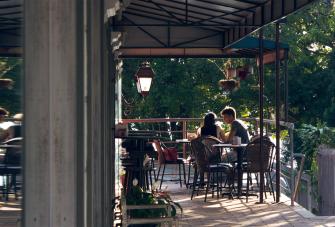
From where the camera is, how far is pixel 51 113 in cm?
281

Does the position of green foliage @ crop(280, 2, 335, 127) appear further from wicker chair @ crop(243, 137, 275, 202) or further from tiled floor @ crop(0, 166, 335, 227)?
tiled floor @ crop(0, 166, 335, 227)

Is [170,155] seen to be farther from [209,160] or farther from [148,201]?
[148,201]

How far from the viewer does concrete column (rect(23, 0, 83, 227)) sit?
267 centimetres

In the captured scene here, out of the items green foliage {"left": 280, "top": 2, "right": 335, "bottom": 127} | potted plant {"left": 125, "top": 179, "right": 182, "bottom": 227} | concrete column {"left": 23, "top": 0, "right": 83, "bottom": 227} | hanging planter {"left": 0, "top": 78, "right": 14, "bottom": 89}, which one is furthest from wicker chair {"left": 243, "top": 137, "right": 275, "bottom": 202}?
green foliage {"left": 280, "top": 2, "right": 335, "bottom": 127}

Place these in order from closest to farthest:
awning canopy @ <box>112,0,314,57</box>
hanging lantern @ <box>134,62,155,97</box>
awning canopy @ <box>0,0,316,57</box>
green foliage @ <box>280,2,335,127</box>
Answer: awning canopy @ <box>0,0,316,57</box> < awning canopy @ <box>112,0,314,57</box> < hanging lantern @ <box>134,62,155,97</box> < green foliage @ <box>280,2,335,127</box>

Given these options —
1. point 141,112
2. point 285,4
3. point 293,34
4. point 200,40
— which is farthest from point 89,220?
point 141,112

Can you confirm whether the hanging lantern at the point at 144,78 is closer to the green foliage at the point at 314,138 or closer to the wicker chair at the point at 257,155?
the wicker chair at the point at 257,155

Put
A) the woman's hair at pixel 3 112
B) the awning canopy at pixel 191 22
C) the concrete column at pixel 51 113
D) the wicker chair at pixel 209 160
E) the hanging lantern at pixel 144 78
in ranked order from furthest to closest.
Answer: the hanging lantern at pixel 144 78 → the wicker chair at pixel 209 160 → the awning canopy at pixel 191 22 → the concrete column at pixel 51 113 → the woman's hair at pixel 3 112

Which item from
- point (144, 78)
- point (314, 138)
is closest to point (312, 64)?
point (314, 138)

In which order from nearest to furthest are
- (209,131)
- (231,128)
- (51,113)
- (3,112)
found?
(3,112) < (51,113) < (231,128) < (209,131)

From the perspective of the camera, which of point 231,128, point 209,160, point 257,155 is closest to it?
point 257,155

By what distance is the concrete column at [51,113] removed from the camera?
2670mm

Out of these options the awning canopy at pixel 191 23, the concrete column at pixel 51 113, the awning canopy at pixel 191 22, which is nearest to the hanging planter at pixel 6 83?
the concrete column at pixel 51 113

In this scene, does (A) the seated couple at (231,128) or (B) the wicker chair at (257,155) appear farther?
(A) the seated couple at (231,128)
